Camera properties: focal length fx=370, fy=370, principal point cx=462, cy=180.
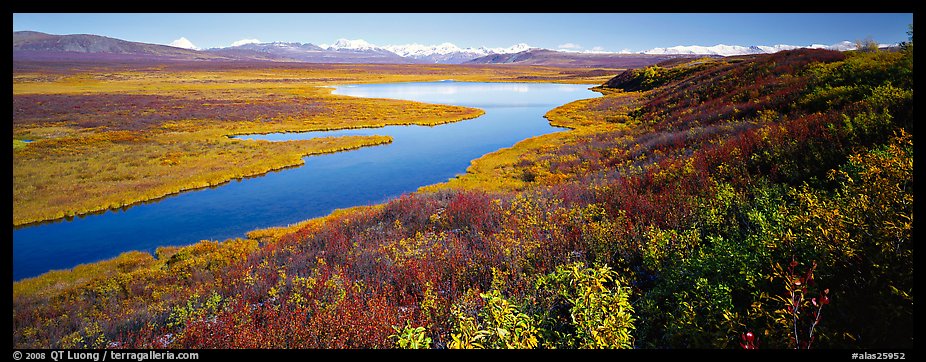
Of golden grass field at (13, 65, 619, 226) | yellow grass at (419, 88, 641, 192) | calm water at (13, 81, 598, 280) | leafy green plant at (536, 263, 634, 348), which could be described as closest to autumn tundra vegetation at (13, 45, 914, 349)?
leafy green plant at (536, 263, 634, 348)

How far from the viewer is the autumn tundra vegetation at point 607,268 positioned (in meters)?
3.42

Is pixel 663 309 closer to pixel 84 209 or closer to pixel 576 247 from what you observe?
pixel 576 247

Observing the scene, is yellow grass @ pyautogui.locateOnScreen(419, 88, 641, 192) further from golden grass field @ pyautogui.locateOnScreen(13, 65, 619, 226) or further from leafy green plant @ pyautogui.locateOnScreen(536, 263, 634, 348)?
leafy green plant @ pyautogui.locateOnScreen(536, 263, 634, 348)

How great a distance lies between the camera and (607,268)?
13.4 feet

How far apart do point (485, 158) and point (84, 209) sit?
2427 centimetres

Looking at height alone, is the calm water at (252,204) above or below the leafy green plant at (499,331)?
below

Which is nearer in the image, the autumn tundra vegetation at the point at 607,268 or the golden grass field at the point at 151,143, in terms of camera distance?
the autumn tundra vegetation at the point at 607,268

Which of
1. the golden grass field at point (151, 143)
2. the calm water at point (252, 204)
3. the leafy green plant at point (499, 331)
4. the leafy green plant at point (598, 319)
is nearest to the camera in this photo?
the leafy green plant at point (499, 331)

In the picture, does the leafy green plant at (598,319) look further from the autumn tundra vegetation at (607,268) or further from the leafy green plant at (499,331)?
the leafy green plant at (499,331)

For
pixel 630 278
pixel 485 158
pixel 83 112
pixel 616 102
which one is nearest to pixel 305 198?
pixel 485 158

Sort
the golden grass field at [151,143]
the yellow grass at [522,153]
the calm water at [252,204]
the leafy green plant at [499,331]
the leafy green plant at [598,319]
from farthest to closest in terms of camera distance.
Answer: the yellow grass at [522,153]
the golden grass field at [151,143]
the calm water at [252,204]
the leafy green plant at [598,319]
the leafy green plant at [499,331]

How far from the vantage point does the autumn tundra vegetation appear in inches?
135

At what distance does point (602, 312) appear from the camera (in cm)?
358

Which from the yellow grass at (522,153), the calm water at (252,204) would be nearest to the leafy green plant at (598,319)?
the yellow grass at (522,153)
